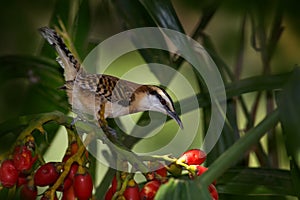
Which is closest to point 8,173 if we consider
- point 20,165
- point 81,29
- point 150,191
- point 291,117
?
point 20,165

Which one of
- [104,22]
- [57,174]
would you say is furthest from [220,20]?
[57,174]

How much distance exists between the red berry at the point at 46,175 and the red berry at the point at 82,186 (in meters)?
0.02

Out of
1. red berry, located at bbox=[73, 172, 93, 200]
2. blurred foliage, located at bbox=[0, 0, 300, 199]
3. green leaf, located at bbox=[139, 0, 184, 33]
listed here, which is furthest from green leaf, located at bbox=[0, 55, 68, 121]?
red berry, located at bbox=[73, 172, 93, 200]

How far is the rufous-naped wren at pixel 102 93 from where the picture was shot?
2.05 feet

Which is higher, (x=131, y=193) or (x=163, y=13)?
(x=163, y=13)

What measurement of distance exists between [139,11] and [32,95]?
0.56 ft

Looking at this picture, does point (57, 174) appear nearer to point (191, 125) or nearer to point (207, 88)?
point (207, 88)

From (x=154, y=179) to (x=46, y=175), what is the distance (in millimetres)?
87

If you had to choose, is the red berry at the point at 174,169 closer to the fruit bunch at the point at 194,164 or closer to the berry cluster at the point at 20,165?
the fruit bunch at the point at 194,164

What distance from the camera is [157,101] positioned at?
630mm

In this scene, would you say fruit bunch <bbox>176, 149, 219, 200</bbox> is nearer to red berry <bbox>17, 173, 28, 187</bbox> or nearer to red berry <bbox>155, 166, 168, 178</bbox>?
red berry <bbox>155, 166, 168, 178</bbox>

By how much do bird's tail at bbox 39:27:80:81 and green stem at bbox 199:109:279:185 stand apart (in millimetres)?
222

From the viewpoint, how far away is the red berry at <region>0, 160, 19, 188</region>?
0.54 meters

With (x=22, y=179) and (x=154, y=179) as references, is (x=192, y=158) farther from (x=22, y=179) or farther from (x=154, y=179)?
(x=22, y=179)
